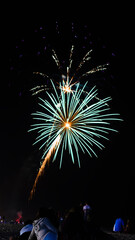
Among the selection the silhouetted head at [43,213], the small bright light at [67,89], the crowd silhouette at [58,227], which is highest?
the small bright light at [67,89]

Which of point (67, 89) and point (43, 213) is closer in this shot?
point (43, 213)

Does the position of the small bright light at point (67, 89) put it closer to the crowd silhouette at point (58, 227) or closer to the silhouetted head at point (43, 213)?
the crowd silhouette at point (58, 227)

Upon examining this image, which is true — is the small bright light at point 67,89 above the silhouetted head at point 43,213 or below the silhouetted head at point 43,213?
above

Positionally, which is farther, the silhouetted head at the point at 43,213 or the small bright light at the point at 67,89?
the small bright light at the point at 67,89

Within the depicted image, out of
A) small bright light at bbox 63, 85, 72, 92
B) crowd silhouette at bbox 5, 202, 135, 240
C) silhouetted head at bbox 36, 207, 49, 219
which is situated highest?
small bright light at bbox 63, 85, 72, 92

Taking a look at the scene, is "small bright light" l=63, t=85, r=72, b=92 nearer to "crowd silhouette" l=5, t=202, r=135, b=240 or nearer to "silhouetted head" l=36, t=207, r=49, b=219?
"crowd silhouette" l=5, t=202, r=135, b=240

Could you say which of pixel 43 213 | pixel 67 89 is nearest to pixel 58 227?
pixel 43 213

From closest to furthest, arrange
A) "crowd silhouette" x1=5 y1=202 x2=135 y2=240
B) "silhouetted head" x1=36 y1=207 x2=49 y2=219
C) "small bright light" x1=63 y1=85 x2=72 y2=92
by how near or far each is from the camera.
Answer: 1. "crowd silhouette" x1=5 y1=202 x2=135 y2=240
2. "silhouetted head" x1=36 y1=207 x2=49 y2=219
3. "small bright light" x1=63 y1=85 x2=72 y2=92

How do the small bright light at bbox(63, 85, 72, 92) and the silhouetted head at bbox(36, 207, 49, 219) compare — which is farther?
the small bright light at bbox(63, 85, 72, 92)

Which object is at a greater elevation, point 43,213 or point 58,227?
point 43,213

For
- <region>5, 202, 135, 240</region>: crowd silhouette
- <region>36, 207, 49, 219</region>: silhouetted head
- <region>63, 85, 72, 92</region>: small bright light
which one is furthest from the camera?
<region>63, 85, 72, 92</region>: small bright light

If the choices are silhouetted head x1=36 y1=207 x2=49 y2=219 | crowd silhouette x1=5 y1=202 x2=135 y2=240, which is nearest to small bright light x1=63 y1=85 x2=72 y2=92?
crowd silhouette x1=5 y1=202 x2=135 y2=240

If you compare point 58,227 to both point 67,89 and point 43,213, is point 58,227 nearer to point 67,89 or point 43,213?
point 43,213

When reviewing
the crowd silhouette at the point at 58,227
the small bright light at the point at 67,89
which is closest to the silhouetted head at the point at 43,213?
the crowd silhouette at the point at 58,227
